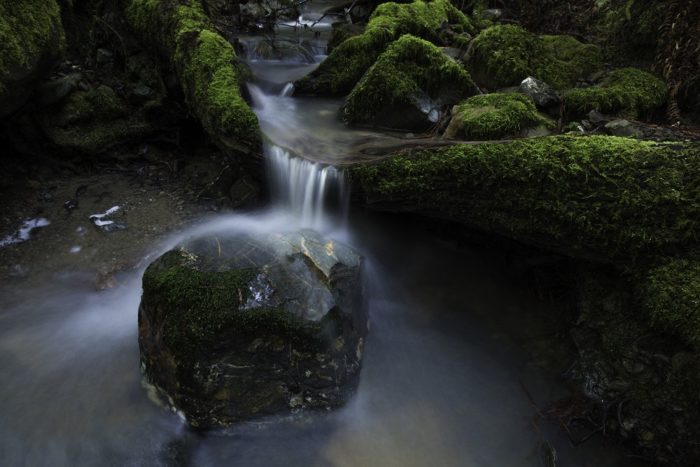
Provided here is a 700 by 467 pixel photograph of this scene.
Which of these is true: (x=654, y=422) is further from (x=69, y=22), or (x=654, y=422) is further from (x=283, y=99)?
(x=69, y=22)

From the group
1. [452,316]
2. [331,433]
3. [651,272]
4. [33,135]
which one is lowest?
[331,433]

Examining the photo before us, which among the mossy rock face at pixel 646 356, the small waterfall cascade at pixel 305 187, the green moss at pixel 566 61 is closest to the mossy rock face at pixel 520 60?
the green moss at pixel 566 61

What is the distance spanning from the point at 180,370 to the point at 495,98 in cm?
409

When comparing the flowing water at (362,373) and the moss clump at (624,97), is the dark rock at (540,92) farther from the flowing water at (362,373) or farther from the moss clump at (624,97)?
the flowing water at (362,373)

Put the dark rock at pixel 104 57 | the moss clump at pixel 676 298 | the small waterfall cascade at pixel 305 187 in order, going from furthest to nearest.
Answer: the dark rock at pixel 104 57
the small waterfall cascade at pixel 305 187
the moss clump at pixel 676 298

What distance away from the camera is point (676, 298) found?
10.6ft

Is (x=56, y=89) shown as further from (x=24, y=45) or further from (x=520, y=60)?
(x=520, y=60)

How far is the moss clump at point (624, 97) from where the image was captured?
Result: 4.63 m

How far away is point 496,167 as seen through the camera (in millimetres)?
3809

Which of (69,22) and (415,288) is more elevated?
(69,22)

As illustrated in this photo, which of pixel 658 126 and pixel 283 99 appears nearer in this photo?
pixel 658 126

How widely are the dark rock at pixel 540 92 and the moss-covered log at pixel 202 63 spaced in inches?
125

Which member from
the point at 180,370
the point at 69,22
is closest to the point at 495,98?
the point at 180,370

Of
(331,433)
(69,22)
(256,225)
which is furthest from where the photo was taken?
(69,22)
